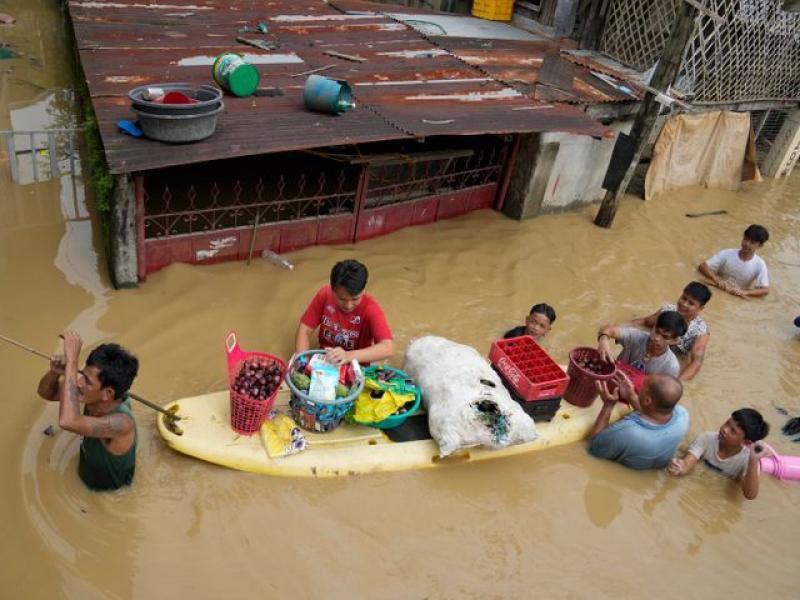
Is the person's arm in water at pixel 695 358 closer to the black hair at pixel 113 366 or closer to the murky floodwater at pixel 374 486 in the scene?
the murky floodwater at pixel 374 486

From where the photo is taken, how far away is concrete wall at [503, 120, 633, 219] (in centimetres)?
866

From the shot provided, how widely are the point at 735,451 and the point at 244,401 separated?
397cm

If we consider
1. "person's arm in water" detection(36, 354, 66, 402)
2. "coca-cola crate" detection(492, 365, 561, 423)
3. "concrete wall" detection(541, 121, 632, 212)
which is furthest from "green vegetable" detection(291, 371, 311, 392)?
"concrete wall" detection(541, 121, 632, 212)

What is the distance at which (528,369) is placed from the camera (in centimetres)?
539

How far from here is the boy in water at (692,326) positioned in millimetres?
6008

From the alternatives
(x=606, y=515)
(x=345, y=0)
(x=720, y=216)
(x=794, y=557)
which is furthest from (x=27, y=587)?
(x=720, y=216)

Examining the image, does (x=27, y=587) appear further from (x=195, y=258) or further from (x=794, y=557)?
(x=794, y=557)

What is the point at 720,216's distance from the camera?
10.7 m

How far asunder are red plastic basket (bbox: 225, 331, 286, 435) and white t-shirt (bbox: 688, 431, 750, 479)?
11.7 feet

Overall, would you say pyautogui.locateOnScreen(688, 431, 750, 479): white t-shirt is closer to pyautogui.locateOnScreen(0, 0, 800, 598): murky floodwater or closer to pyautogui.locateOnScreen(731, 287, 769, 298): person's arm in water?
pyautogui.locateOnScreen(0, 0, 800, 598): murky floodwater

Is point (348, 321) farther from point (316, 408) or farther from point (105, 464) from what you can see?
point (105, 464)

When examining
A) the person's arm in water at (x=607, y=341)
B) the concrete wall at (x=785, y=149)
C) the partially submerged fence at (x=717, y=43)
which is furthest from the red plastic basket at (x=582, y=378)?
the concrete wall at (x=785, y=149)

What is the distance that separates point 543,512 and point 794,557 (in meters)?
2.01

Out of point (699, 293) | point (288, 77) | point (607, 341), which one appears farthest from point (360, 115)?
point (699, 293)
